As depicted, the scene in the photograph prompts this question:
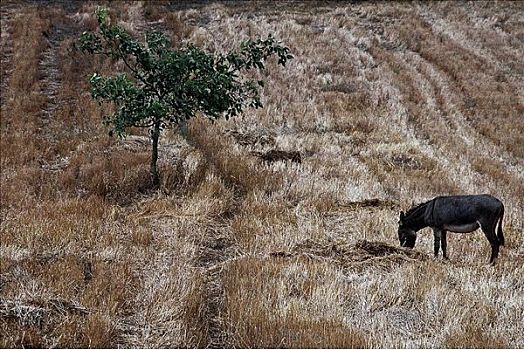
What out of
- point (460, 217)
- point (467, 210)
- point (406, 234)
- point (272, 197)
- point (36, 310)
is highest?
point (467, 210)

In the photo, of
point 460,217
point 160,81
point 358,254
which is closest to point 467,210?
point 460,217

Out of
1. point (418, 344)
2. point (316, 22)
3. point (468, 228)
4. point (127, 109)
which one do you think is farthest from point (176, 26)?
point (418, 344)

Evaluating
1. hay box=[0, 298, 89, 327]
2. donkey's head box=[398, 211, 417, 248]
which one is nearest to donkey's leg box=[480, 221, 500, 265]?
donkey's head box=[398, 211, 417, 248]

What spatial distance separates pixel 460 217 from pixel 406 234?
111 centimetres

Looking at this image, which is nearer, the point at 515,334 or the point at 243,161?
the point at 515,334

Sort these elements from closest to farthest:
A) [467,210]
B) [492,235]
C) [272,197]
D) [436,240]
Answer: [492,235] < [467,210] < [436,240] < [272,197]

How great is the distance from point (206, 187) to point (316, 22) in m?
20.9

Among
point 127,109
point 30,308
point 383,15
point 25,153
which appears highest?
point 383,15

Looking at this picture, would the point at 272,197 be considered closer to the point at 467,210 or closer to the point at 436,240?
the point at 436,240

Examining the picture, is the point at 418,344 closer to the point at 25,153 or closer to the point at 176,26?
the point at 25,153

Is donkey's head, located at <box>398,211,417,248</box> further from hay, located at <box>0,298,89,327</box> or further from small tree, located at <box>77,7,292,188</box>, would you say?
hay, located at <box>0,298,89,327</box>

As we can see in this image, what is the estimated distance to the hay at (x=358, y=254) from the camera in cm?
810

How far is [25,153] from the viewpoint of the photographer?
45.7 feet

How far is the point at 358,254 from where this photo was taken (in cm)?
852
